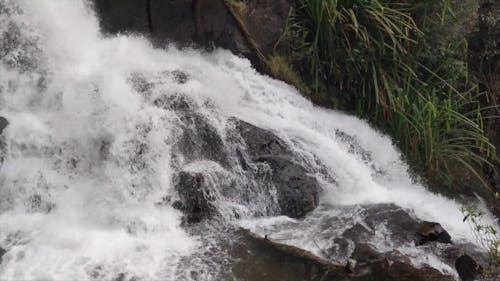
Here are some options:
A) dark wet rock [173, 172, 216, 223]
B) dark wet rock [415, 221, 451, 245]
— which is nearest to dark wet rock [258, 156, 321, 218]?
dark wet rock [173, 172, 216, 223]

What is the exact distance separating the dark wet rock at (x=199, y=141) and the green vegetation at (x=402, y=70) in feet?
6.31

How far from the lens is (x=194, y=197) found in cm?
485

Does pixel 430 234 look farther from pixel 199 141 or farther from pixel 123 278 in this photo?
pixel 123 278

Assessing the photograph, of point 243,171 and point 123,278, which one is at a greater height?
point 243,171

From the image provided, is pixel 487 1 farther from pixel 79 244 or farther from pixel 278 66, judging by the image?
pixel 79 244

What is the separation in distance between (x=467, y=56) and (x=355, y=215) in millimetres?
3833

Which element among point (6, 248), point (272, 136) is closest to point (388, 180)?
point (272, 136)

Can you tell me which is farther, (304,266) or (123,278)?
(304,266)

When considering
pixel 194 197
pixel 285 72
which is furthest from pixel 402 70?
pixel 194 197

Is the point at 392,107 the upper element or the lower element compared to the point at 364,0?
lower

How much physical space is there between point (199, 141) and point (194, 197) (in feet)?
2.13

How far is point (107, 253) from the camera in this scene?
413 cm

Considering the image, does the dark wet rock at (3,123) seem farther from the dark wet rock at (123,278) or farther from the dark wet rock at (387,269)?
the dark wet rock at (387,269)

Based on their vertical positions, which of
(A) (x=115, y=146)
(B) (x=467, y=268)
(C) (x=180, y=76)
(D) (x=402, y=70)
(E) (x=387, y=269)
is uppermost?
(C) (x=180, y=76)
